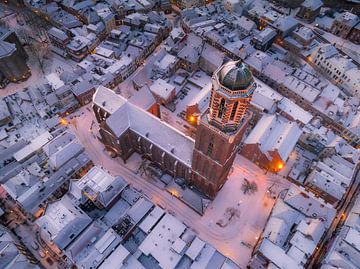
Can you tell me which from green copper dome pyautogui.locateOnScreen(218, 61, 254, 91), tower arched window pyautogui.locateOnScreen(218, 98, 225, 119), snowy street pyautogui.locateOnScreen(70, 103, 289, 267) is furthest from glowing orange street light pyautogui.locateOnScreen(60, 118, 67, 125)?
green copper dome pyautogui.locateOnScreen(218, 61, 254, 91)

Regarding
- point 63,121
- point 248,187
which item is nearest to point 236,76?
point 248,187

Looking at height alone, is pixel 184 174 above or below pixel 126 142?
below

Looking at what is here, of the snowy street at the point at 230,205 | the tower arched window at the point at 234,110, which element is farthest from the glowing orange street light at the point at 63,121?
the tower arched window at the point at 234,110

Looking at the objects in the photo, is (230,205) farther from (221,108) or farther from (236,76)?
(236,76)

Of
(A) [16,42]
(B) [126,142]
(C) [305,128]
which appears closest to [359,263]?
(C) [305,128]

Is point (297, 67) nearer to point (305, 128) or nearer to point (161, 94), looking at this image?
point (305, 128)

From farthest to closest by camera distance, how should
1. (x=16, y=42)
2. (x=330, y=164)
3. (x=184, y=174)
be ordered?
1. (x=16, y=42)
2. (x=330, y=164)
3. (x=184, y=174)

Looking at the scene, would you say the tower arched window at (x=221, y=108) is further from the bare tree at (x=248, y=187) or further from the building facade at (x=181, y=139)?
the bare tree at (x=248, y=187)

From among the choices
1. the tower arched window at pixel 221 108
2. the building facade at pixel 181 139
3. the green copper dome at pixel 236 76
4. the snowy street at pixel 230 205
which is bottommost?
the snowy street at pixel 230 205

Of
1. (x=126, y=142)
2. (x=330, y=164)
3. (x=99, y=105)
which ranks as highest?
(x=99, y=105)
